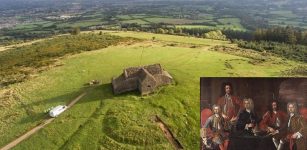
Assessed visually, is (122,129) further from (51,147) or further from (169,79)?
(169,79)

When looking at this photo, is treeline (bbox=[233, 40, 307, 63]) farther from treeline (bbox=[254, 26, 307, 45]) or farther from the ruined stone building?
the ruined stone building

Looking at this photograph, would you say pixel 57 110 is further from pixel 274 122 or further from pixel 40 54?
pixel 40 54

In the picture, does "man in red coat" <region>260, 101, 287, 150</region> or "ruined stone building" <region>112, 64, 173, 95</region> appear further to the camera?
"ruined stone building" <region>112, 64, 173, 95</region>

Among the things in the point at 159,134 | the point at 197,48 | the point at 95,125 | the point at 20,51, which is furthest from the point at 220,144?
the point at 20,51

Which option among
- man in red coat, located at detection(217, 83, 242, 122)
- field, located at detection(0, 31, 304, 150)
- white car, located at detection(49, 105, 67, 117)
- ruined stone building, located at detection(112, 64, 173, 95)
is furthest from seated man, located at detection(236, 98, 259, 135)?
white car, located at detection(49, 105, 67, 117)

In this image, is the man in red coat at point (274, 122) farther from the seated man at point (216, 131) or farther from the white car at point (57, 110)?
the white car at point (57, 110)
